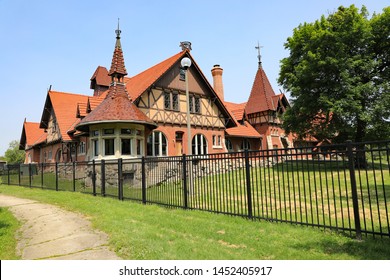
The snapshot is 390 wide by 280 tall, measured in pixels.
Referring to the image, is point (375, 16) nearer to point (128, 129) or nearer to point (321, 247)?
point (128, 129)

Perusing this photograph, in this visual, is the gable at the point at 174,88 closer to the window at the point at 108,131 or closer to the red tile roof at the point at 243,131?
the red tile roof at the point at 243,131

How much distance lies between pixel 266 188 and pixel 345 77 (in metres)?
13.7

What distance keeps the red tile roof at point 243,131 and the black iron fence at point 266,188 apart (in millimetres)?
15858

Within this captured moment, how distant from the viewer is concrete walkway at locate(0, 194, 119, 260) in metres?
5.05

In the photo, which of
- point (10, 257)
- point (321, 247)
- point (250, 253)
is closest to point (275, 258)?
point (250, 253)

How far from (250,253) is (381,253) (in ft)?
6.99

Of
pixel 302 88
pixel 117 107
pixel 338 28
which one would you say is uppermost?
pixel 338 28

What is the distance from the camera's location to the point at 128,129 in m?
19.4

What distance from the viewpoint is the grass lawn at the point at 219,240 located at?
4707 mm

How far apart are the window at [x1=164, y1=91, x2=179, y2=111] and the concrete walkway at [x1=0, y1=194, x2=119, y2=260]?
1484cm

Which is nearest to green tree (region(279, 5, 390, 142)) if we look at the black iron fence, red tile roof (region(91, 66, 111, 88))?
the black iron fence

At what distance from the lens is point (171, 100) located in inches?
917

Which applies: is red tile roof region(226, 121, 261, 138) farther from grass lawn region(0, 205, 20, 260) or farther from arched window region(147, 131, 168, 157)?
grass lawn region(0, 205, 20, 260)

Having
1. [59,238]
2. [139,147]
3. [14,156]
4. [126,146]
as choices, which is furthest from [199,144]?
[14,156]
